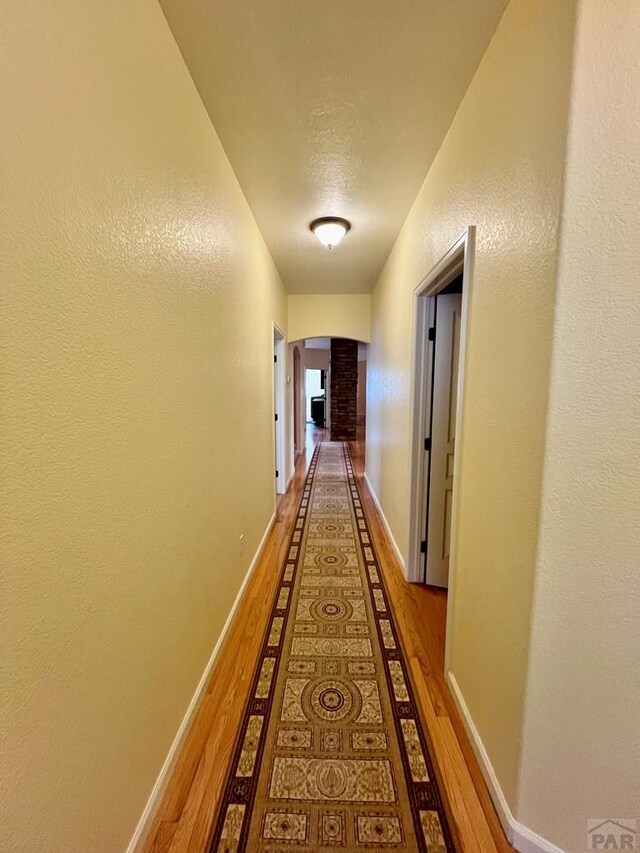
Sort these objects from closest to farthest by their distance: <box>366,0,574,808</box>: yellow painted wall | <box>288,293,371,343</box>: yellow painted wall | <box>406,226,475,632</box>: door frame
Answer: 1. <box>366,0,574,808</box>: yellow painted wall
2. <box>406,226,475,632</box>: door frame
3. <box>288,293,371,343</box>: yellow painted wall

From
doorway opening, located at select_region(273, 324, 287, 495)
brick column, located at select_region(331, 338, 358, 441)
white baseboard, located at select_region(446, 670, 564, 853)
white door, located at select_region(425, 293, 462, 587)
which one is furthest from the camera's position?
brick column, located at select_region(331, 338, 358, 441)

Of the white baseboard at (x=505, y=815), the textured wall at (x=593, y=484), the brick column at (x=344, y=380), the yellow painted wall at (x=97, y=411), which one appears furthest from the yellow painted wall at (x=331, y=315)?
the white baseboard at (x=505, y=815)

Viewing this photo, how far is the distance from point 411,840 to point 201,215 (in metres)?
2.47

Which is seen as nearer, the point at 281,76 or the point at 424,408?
the point at 281,76

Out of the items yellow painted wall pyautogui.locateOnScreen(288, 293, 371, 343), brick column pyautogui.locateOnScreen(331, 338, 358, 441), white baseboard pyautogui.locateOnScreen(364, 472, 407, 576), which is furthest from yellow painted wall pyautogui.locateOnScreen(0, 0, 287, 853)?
brick column pyautogui.locateOnScreen(331, 338, 358, 441)

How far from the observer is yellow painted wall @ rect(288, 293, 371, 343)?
193 inches

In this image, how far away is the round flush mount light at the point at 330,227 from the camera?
267cm

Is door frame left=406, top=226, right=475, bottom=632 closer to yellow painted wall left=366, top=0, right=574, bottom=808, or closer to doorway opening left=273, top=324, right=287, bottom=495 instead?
yellow painted wall left=366, top=0, right=574, bottom=808

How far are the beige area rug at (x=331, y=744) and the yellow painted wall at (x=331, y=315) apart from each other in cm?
347

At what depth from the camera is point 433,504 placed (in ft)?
8.14

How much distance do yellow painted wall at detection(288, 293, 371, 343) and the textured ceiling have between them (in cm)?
245

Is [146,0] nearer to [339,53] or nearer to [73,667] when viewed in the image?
[339,53]

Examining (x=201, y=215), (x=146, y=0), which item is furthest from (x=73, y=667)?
(x=146, y=0)

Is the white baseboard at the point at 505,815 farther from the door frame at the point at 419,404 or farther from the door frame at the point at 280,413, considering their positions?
the door frame at the point at 280,413
